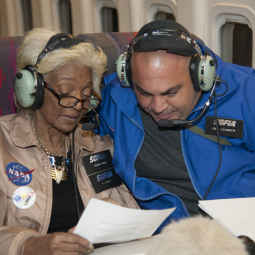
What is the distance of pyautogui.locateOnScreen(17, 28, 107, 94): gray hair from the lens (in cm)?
149

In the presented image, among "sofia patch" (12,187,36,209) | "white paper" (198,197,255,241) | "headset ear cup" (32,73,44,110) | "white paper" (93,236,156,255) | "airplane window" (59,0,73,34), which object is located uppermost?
"airplane window" (59,0,73,34)

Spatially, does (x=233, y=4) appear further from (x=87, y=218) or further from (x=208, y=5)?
(x=87, y=218)

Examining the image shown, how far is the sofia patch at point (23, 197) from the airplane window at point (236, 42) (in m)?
2.06

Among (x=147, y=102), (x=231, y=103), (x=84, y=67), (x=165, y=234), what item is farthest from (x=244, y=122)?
(x=165, y=234)

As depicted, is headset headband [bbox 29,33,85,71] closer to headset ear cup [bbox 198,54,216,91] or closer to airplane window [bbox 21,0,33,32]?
headset ear cup [bbox 198,54,216,91]

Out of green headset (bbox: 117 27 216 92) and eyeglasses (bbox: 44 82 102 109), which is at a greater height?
green headset (bbox: 117 27 216 92)

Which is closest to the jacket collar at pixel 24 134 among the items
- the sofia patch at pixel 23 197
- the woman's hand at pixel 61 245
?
the sofia patch at pixel 23 197

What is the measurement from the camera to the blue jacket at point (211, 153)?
158 centimetres

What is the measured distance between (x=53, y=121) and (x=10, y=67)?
0.44m

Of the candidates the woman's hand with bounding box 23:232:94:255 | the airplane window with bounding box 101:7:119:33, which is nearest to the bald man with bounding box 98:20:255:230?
the woman's hand with bounding box 23:232:94:255

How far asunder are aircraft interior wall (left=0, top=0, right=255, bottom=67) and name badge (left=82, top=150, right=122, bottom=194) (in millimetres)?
765

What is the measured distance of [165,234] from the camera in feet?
1.72

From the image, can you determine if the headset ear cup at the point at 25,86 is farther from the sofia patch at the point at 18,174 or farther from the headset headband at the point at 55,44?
the sofia patch at the point at 18,174

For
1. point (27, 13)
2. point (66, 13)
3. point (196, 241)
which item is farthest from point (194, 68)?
point (27, 13)
